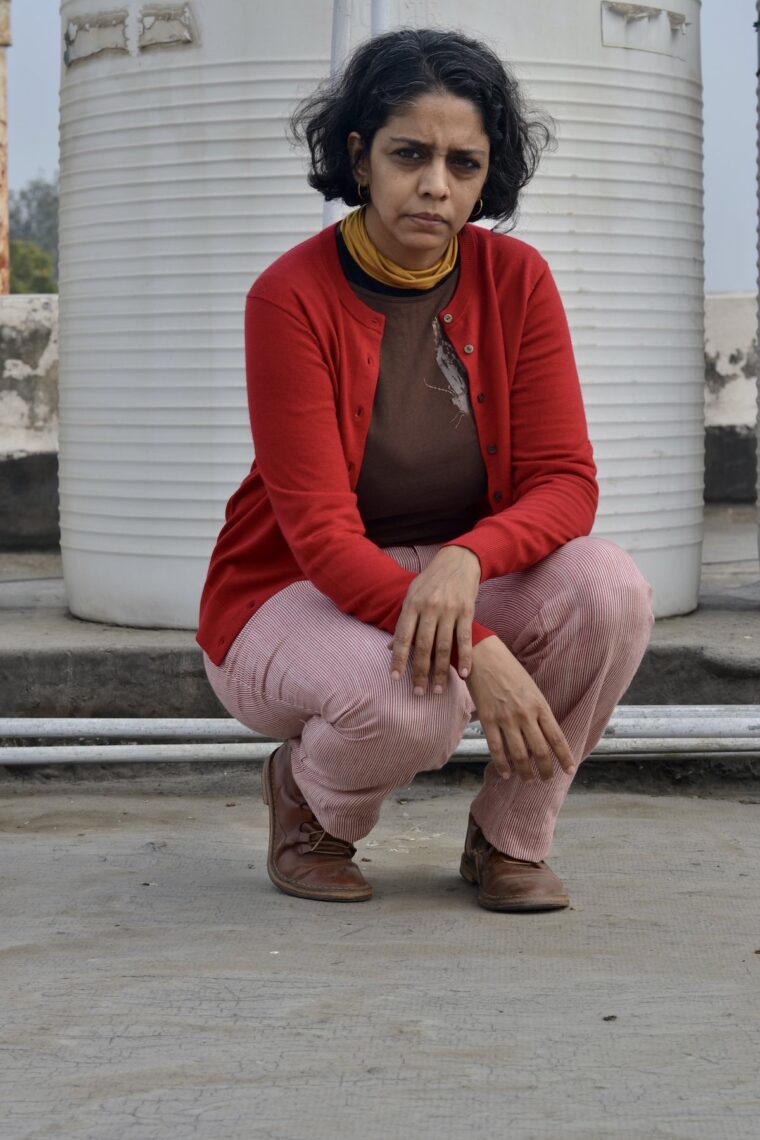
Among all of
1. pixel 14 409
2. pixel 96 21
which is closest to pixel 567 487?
pixel 96 21

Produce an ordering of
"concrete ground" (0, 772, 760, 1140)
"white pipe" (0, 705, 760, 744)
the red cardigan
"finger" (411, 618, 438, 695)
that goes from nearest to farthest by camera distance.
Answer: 1. "concrete ground" (0, 772, 760, 1140)
2. "finger" (411, 618, 438, 695)
3. the red cardigan
4. "white pipe" (0, 705, 760, 744)

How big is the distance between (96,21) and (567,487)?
7.28ft

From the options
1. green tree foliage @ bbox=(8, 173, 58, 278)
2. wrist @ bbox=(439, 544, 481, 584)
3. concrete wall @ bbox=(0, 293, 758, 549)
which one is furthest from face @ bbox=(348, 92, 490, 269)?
green tree foliage @ bbox=(8, 173, 58, 278)

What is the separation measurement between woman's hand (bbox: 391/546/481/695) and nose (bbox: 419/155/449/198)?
548mm

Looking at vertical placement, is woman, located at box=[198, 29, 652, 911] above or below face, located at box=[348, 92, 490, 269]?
below

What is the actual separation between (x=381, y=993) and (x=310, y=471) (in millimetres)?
739

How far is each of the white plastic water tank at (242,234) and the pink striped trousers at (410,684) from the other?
1491 mm

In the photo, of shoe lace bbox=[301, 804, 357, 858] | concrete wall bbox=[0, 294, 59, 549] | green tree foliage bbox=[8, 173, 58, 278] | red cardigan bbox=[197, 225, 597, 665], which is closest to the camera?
red cardigan bbox=[197, 225, 597, 665]

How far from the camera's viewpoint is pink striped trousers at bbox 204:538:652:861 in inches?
91.2

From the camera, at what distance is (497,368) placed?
8.11 ft

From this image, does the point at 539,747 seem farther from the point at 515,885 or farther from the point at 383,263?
the point at 383,263

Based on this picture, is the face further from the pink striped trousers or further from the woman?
the pink striped trousers

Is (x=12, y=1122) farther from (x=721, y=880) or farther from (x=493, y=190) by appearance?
(x=493, y=190)

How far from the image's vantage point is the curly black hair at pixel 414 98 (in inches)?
93.7
